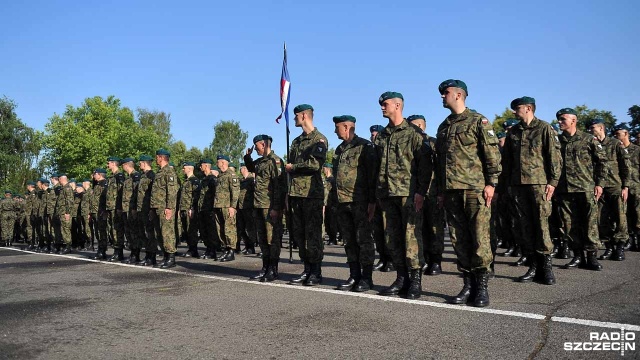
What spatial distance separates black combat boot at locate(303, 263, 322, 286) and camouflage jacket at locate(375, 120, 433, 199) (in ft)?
4.80

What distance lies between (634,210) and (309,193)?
6.63m

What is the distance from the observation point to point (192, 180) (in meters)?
12.2

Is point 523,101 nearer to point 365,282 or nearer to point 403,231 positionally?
point 403,231

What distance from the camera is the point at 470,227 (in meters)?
4.97

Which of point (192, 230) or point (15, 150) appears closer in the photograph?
point (192, 230)

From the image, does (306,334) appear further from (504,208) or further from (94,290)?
(504,208)

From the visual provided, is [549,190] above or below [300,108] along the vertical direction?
below

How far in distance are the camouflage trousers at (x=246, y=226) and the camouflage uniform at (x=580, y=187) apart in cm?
724

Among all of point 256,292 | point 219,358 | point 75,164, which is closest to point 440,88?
point 256,292

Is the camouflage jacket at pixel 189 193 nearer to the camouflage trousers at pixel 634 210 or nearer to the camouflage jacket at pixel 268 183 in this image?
the camouflage jacket at pixel 268 183

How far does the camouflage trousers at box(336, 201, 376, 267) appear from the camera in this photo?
5863 millimetres

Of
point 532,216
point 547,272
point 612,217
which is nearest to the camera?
point 547,272

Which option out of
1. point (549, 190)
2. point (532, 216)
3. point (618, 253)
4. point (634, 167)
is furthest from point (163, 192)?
point (634, 167)

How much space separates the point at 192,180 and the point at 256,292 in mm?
6969
